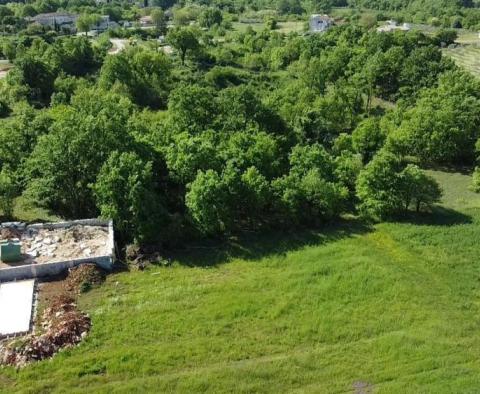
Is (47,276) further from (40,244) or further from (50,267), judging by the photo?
(40,244)

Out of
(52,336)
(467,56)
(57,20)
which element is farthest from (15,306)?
(57,20)

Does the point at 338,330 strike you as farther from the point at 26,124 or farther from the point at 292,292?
the point at 26,124

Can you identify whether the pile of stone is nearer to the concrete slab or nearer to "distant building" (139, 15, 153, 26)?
the concrete slab

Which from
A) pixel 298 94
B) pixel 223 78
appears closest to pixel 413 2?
pixel 223 78

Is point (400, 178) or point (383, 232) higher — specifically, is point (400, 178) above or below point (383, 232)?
above

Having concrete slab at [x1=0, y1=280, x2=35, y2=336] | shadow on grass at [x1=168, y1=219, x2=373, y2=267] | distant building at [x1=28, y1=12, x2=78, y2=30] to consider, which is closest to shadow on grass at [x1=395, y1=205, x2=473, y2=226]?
shadow on grass at [x1=168, y1=219, x2=373, y2=267]

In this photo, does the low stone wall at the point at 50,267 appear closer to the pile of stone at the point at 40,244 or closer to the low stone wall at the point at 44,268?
the low stone wall at the point at 44,268
